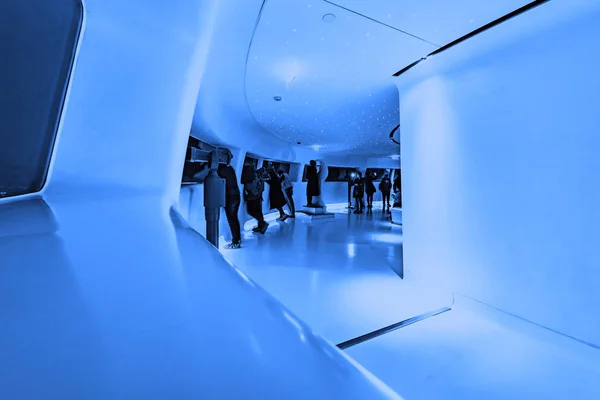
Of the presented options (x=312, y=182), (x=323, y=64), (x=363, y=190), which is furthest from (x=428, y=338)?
(x=363, y=190)

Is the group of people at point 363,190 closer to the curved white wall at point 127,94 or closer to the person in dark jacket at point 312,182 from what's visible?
the person in dark jacket at point 312,182

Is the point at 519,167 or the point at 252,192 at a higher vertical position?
the point at 519,167

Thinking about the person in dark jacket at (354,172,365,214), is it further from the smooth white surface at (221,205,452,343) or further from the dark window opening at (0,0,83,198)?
the dark window opening at (0,0,83,198)

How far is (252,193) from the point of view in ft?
18.5

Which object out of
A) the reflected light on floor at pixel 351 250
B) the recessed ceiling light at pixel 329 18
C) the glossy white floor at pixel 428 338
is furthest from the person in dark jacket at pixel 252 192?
the recessed ceiling light at pixel 329 18

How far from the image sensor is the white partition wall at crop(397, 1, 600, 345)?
5.59 ft

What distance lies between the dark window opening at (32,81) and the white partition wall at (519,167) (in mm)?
2622

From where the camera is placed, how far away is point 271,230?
246 inches

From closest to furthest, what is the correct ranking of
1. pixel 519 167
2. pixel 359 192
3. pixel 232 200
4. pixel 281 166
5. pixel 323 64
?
pixel 519 167, pixel 323 64, pixel 232 200, pixel 281 166, pixel 359 192

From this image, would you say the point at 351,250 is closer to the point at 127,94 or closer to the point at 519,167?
the point at 519,167

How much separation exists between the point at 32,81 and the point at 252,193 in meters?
4.28

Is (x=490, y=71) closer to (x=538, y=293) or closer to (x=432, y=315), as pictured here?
(x=538, y=293)

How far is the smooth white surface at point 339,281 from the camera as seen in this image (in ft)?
7.06

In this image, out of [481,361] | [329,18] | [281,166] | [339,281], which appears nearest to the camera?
[481,361]
